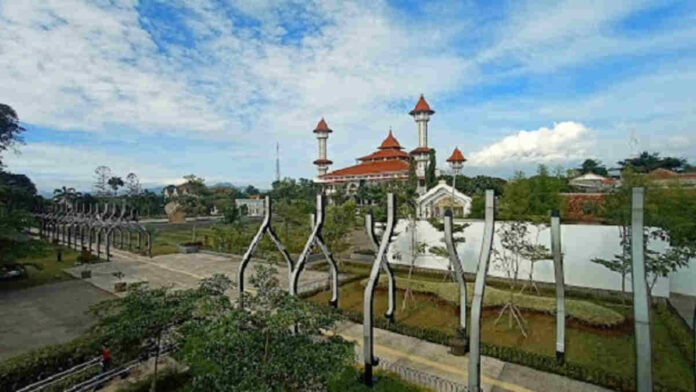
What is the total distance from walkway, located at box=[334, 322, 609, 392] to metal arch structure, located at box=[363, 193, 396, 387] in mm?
470

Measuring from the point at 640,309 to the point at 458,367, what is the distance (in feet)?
17.4

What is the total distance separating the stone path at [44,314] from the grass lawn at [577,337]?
1068 cm

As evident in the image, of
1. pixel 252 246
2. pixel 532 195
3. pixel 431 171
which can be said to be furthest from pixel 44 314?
pixel 431 171

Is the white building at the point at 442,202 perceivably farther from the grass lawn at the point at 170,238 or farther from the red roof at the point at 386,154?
the red roof at the point at 386,154

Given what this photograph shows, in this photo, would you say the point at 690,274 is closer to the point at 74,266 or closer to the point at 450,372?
the point at 450,372

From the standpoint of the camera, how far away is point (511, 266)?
19.7m

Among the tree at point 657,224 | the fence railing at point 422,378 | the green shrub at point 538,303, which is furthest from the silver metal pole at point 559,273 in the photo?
the tree at point 657,224

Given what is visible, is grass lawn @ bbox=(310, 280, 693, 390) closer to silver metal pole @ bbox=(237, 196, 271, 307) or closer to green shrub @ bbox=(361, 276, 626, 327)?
green shrub @ bbox=(361, 276, 626, 327)

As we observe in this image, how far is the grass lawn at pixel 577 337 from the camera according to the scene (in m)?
10.5

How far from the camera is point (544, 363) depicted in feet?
33.7

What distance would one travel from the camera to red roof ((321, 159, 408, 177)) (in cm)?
5697

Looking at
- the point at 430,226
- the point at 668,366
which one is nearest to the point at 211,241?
the point at 430,226

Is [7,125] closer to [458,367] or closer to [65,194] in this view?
[65,194]

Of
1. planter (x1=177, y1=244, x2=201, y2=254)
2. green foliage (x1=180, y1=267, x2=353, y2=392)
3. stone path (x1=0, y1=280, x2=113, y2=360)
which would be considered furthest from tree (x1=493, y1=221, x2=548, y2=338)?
planter (x1=177, y1=244, x2=201, y2=254)
